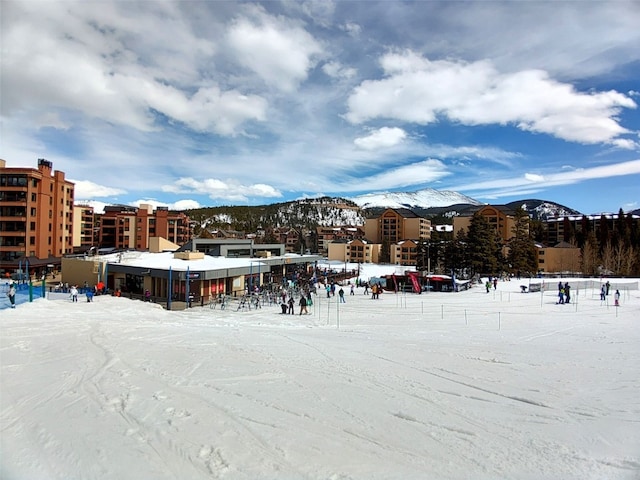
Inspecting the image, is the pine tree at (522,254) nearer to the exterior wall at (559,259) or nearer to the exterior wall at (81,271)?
the exterior wall at (559,259)

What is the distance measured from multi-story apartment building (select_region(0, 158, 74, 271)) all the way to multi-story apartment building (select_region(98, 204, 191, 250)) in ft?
86.2

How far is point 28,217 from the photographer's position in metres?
47.4

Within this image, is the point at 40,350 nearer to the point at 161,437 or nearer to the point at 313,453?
the point at 161,437

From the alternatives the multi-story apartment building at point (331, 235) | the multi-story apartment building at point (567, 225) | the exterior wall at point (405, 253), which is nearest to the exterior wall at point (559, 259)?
the exterior wall at point (405, 253)

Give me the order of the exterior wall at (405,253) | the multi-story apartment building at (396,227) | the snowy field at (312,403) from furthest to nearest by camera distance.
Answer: the multi-story apartment building at (396,227), the exterior wall at (405,253), the snowy field at (312,403)

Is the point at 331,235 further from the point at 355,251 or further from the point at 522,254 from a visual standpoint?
the point at 522,254

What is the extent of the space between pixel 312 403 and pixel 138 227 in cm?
8203

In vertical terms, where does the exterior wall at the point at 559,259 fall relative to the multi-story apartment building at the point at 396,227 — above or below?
below

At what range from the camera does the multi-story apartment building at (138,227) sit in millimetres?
80438

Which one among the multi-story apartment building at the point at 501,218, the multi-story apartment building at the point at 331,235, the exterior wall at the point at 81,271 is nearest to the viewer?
the exterior wall at the point at 81,271

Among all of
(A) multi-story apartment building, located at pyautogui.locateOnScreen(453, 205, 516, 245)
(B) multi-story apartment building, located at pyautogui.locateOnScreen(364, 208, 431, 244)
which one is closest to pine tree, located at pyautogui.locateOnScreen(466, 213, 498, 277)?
(A) multi-story apartment building, located at pyautogui.locateOnScreen(453, 205, 516, 245)

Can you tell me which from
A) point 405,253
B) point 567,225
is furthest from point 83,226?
point 567,225

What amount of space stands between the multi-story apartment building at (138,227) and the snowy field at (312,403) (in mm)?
68339

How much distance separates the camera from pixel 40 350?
11.2 m
